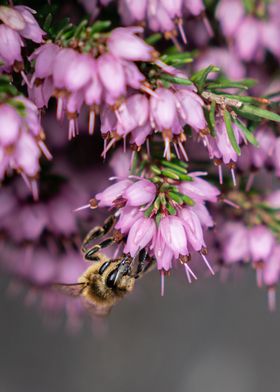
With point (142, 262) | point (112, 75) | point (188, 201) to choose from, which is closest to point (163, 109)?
point (112, 75)

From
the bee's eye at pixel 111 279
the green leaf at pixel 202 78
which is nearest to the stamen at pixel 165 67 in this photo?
the green leaf at pixel 202 78

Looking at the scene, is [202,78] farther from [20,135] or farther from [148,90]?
[20,135]

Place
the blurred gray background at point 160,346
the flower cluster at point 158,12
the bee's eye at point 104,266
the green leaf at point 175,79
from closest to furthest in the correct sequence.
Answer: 1. the green leaf at point 175,79
2. the flower cluster at point 158,12
3. the bee's eye at point 104,266
4. the blurred gray background at point 160,346

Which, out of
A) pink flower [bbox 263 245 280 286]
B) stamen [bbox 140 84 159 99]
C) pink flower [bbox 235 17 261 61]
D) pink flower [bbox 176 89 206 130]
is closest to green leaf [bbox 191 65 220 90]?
pink flower [bbox 176 89 206 130]

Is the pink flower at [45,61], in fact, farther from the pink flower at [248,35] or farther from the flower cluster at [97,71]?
the pink flower at [248,35]

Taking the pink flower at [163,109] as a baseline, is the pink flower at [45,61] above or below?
above
